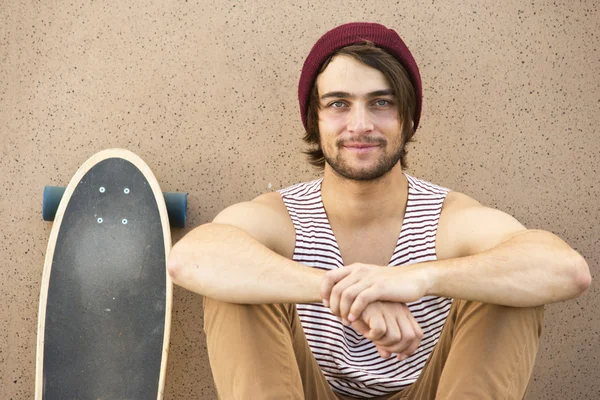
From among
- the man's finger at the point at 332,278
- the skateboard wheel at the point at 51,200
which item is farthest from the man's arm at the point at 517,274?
the skateboard wheel at the point at 51,200

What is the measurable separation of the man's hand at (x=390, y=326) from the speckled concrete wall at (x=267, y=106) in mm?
1013

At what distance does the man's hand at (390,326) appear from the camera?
1659mm

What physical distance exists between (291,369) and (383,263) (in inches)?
19.3

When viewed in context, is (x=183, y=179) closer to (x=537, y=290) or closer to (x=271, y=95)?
(x=271, y=95)

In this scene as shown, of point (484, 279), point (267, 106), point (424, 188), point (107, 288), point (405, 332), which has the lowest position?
point (107, 288)

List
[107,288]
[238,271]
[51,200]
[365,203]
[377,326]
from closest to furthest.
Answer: [377,326]
[238,271]
[365,203]
[107,288]
[51,200]

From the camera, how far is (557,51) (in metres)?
2.58

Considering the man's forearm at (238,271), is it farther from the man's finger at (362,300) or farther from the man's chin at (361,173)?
the man's chin at (361,173)

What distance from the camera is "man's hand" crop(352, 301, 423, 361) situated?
65.3 inches

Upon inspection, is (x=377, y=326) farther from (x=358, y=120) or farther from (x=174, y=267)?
(x=358, y=120)

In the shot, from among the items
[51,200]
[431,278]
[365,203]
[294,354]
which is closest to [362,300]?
[431,278]

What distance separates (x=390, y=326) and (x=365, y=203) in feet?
2.00

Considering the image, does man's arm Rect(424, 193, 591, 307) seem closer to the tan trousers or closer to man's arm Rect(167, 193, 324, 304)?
the tan trousers

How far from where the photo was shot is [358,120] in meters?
2.06
